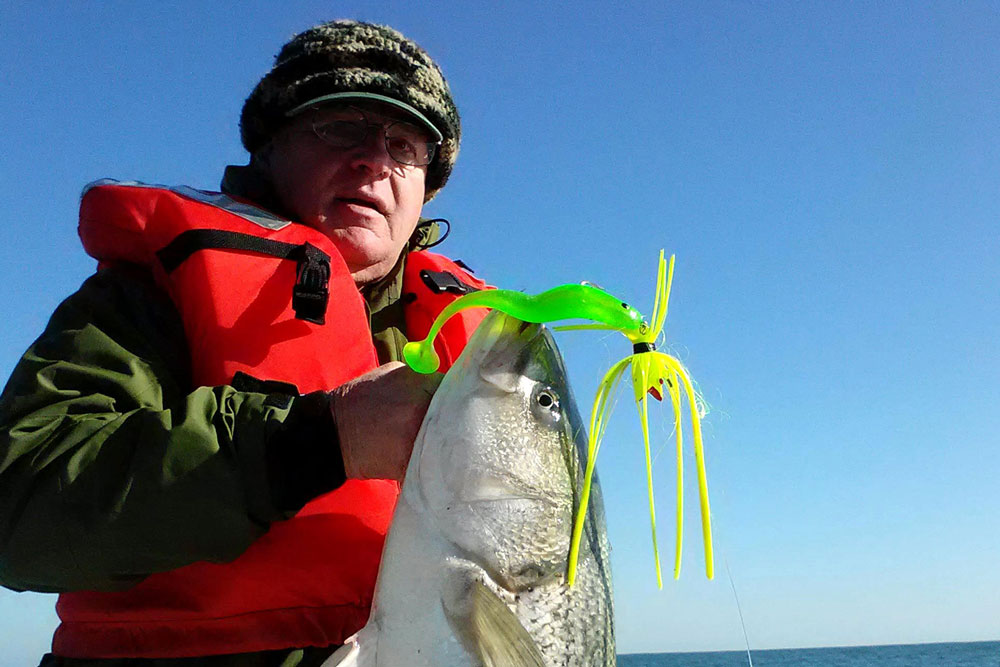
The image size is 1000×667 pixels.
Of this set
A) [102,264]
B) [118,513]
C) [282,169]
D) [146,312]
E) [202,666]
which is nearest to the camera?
[118,513]

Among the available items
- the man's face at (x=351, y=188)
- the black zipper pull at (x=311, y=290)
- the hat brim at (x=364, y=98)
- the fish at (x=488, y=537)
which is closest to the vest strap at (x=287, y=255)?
the black zipper pull at (x=311, y=290)

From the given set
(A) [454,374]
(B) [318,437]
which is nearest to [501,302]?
(A) [454,374]

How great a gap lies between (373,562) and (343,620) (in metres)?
0.19

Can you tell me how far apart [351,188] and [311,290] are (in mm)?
808

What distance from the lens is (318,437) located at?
241 cm

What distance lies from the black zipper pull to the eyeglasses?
2.65 feet

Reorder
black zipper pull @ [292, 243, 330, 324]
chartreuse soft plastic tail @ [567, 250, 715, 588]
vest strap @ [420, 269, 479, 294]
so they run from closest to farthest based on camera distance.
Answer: chartreuse soft plastic tail @ [567, 250, 715, 588]
black zipper pull @ [292, 243, 330, 324]
vest strap @ [420, 269, 479, 294]

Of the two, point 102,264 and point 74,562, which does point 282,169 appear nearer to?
point 102,264

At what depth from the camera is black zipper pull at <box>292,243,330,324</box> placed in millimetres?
3176

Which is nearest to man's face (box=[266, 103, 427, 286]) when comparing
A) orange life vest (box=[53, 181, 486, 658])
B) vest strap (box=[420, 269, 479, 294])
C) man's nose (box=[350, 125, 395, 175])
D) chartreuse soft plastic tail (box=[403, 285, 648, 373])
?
man's nose (box=[350, 125, 395, 175])

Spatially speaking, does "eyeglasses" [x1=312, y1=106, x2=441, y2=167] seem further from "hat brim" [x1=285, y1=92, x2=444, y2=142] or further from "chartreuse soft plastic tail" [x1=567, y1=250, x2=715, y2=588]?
"chartreuse soft plastic tail" [x1=567, y1=250, x2=715, y2=588]

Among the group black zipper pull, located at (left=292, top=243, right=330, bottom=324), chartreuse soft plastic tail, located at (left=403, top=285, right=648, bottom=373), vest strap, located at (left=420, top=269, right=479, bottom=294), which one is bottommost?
chartreuse soft plastic tail, located at (left=403, top=285, right=648, bottom=373)

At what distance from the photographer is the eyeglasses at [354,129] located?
3920 mm

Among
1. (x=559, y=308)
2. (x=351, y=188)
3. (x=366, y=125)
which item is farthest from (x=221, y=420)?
(x=366, y=125)
